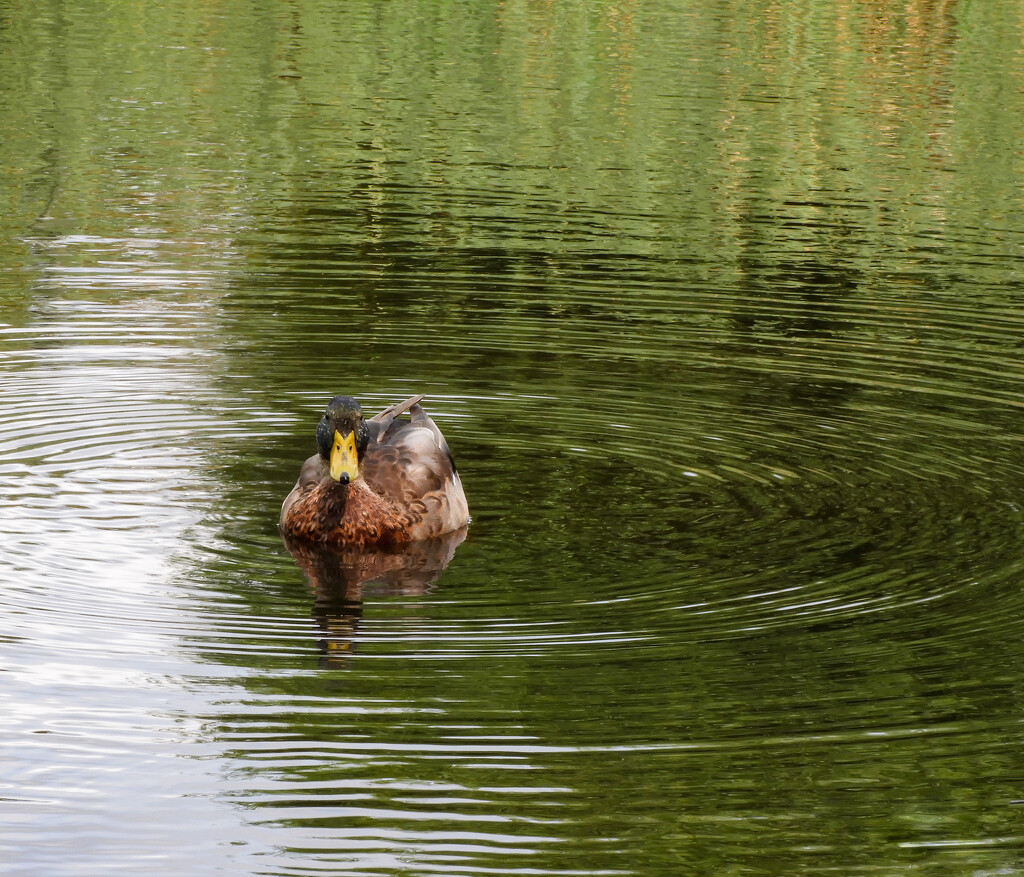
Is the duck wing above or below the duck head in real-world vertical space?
below

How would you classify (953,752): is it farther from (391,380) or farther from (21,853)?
(391,380)

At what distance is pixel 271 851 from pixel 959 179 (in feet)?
68.0

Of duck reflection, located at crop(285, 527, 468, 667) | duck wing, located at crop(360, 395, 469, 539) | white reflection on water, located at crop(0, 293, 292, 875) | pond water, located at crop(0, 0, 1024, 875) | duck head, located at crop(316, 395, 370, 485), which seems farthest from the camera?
duck wing, located at crop(360, 395, 469, 539)

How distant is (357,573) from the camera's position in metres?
10.5

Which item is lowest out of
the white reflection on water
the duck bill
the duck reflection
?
the duck reflection

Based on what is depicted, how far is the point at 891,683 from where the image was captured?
8.70 m

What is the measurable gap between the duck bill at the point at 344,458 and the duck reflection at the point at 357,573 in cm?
44

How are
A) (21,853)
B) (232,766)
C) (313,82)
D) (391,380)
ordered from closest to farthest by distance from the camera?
(21,853)
(232,766)
(391,380)
(313,82)

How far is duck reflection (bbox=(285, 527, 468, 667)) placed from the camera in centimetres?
960

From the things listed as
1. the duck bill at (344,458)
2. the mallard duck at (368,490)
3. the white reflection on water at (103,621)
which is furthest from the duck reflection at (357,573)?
the white reflection on water at (103,621)

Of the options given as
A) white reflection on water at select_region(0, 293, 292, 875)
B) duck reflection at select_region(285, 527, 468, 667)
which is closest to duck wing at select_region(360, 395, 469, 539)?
duck reflection at select_region(285, 527, 468, 667)

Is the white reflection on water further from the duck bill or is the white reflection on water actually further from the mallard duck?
the duck bill

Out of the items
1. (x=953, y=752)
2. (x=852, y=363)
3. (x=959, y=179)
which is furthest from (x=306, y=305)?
(x=959, y=179)

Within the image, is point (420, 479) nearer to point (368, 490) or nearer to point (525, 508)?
point (368, 490)
